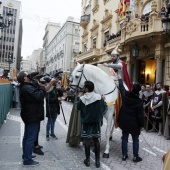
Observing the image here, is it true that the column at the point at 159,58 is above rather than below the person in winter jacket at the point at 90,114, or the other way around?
above

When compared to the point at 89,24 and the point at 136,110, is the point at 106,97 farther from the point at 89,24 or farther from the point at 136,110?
the point at 89,24

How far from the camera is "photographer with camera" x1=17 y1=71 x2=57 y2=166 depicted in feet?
15.4

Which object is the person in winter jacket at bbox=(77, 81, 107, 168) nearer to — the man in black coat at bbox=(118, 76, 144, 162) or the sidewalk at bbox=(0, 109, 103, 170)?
the sidewalk at bbox=(0, 109, 103, 170)

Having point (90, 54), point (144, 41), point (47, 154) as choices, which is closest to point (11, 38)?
point (90, 54)

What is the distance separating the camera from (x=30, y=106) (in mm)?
4750

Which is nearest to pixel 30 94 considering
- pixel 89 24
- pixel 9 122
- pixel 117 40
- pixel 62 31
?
pixel 9 122

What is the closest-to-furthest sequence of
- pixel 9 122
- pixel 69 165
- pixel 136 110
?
pixel 69 165, pixel 136 110, pixel 9 122

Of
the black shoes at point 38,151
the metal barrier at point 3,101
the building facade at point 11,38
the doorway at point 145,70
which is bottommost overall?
the black shoes at point 38,151

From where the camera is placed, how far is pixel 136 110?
212 inches

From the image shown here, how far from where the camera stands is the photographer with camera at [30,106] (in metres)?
4.68

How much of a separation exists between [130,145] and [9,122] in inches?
205

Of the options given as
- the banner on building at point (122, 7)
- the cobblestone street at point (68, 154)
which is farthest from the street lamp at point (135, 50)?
the cobblestone street at point (68, 154)

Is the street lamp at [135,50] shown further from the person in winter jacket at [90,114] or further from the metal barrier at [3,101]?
the person in winter jacket at [90,114]

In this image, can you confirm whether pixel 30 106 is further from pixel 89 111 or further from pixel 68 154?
pixel 68 154
